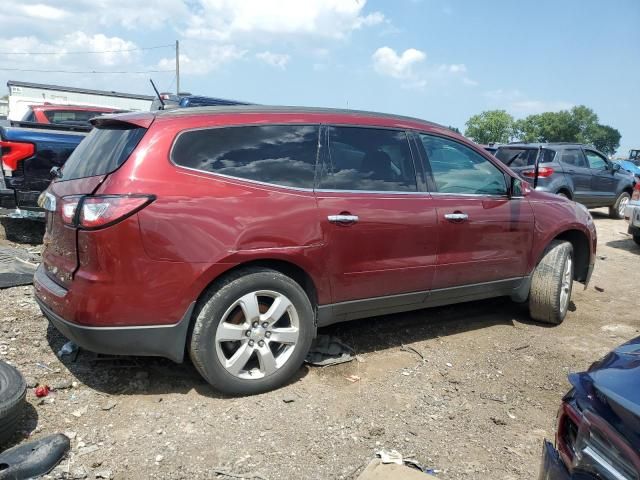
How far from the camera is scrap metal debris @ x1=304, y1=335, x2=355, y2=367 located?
396cm

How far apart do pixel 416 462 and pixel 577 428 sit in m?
1.30

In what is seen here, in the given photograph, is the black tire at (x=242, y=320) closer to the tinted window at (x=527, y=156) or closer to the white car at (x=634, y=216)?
the white car at (x=634, y=216)

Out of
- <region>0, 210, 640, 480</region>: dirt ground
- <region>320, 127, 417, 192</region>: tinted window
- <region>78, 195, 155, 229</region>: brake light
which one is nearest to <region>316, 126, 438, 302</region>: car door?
<region>320, 127, 417, 192</region>: tinted window

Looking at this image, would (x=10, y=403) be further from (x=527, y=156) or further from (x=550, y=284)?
(x=527, y=156)

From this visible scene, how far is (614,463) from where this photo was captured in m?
1.55

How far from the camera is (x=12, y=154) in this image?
6.11 metres

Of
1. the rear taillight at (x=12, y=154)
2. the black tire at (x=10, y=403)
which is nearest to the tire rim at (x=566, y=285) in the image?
the black tire at (x=10, y=403)

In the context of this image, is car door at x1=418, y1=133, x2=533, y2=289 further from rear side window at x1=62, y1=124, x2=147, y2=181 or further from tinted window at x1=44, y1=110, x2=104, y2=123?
tinted window at x1=44, y1=110, x2=104, y2=123

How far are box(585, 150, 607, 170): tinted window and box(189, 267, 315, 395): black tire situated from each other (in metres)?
10.8

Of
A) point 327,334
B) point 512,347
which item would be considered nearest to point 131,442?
point 327,334

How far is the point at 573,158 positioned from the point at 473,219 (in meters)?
8.71

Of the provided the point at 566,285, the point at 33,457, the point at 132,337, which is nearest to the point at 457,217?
the point at 566,285

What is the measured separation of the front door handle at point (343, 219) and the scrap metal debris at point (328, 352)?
42.0 inches

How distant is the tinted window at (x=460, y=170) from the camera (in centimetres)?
427
